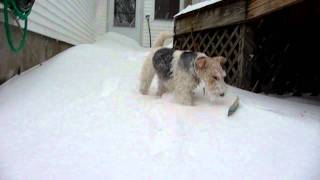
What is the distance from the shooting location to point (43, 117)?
186 inches

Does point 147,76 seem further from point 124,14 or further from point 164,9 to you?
point 124,14

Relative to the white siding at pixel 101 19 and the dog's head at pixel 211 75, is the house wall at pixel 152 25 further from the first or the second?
the dog's head at pixel 211 75

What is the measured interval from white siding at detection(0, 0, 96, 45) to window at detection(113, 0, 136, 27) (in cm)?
147

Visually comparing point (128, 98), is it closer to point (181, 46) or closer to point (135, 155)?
point (135, 155)

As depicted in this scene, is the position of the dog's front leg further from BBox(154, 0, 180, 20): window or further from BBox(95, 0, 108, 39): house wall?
BBox(95, 0, 108, 39): house wall

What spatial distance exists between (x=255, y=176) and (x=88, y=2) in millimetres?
12812

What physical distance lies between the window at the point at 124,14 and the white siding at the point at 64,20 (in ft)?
4.82

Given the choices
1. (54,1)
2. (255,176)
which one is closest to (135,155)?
(255,176)

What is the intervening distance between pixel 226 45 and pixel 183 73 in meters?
2.36

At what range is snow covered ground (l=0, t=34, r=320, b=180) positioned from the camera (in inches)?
138

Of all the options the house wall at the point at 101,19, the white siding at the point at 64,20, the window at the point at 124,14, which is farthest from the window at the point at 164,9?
the white siding at the point at 64,20

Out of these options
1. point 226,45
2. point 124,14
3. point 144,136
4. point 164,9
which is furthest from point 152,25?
point 144,136

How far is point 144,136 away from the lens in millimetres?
4176

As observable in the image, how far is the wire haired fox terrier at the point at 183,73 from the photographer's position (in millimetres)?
5141
